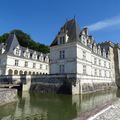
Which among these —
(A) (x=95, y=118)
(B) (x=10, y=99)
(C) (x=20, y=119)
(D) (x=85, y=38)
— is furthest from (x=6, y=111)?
(D) (x=85, y=38)

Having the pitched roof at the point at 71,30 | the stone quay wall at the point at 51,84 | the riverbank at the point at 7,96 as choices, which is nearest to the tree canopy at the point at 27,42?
the pitched roof at the point at 71,30

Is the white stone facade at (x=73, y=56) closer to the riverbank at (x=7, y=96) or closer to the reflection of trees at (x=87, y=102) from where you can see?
the reflection of trees at (x=87, y=102)

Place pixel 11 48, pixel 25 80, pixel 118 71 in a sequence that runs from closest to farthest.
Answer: pixel 25 80, pixel 11 48, pixel 118 71

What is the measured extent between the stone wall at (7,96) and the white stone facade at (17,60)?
18.0 m

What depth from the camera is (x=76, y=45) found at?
23734 millimetres

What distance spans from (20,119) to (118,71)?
121 ft

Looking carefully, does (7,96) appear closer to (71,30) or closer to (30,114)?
(30,114)

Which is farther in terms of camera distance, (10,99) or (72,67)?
(72,67)

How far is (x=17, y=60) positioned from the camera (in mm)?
34750

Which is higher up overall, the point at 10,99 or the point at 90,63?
the point at 90,63

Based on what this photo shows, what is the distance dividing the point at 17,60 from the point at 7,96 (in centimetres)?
2120

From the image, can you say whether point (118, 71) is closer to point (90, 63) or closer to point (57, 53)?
point (90, 63)

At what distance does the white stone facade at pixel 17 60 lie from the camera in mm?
32656

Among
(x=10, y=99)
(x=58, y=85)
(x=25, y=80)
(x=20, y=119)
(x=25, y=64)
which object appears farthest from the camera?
(x=25, y=64)
